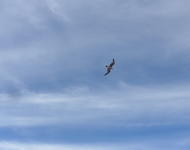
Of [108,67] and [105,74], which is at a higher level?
[108,67]

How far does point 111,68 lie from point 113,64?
1.97 metres

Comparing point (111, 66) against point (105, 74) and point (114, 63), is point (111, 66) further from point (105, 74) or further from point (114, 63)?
point (105, 74)

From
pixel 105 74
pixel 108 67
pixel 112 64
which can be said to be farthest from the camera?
pixel 112 64

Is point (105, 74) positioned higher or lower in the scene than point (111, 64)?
lower

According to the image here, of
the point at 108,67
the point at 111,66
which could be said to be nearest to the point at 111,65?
the point at 111,66

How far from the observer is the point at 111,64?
82.8 metres

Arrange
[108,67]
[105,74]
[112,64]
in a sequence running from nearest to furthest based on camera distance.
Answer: [105,74] → [108,67] → [112,64]

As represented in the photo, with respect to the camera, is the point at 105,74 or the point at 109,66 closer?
the point at 105,74

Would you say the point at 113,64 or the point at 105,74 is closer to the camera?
the point at 105,74

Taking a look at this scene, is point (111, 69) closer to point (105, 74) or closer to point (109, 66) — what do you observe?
point (109, 66)

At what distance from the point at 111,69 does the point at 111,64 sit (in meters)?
3.39

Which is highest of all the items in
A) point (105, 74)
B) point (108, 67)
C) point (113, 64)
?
point (113, 64)

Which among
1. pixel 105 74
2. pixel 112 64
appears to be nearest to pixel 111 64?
pixel 112 64

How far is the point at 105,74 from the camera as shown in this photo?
69250 millimetres
